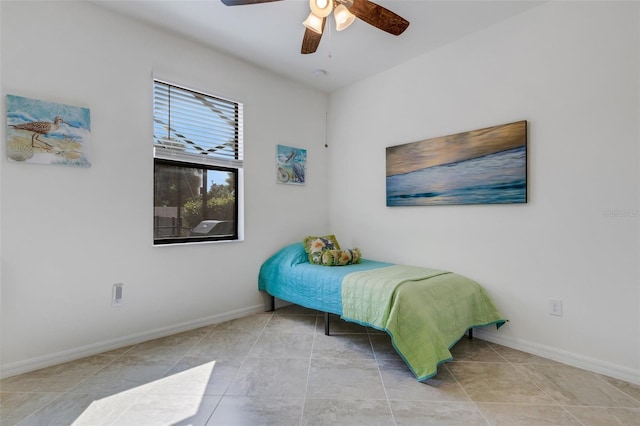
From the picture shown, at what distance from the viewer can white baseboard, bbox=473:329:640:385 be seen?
6.30 ft

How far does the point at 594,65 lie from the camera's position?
Answer: 2043 mm

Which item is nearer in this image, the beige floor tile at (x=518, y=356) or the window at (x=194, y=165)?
the beige floor tile at (x=518, y=356)

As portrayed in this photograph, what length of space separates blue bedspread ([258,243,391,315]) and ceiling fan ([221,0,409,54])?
1851mm

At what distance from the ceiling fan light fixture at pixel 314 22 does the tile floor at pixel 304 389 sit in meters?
2.22

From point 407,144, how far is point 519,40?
117cm

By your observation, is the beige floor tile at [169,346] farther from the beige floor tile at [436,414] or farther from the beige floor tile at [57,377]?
the beige floor tile at [436,414]

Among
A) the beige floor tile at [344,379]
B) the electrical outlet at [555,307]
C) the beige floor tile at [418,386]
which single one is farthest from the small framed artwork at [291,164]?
the electrical outlet at [555,307]

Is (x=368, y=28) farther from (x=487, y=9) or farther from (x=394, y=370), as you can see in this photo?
(x=394, y=370)

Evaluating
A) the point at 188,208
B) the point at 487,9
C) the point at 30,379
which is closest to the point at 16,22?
the point at 188,208

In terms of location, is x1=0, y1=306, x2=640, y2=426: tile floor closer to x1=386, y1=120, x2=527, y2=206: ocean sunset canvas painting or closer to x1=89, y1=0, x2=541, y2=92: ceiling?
x1=386, y1=120, x2=527, y2=206: ocean sunset canvas painting

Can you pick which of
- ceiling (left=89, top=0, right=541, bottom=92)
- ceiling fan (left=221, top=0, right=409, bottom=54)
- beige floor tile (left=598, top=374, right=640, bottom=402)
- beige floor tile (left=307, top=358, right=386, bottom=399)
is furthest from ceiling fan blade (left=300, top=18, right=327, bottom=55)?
beige floor tile (left=598, top=374, right=640, bottom=402)

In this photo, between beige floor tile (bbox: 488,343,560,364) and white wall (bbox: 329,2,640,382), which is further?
beige floor tile (bbox: 488,343,560,364)

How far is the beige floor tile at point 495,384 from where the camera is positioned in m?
1.72

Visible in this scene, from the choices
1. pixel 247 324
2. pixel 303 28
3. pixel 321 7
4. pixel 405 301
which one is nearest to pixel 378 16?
pixel 321 7
